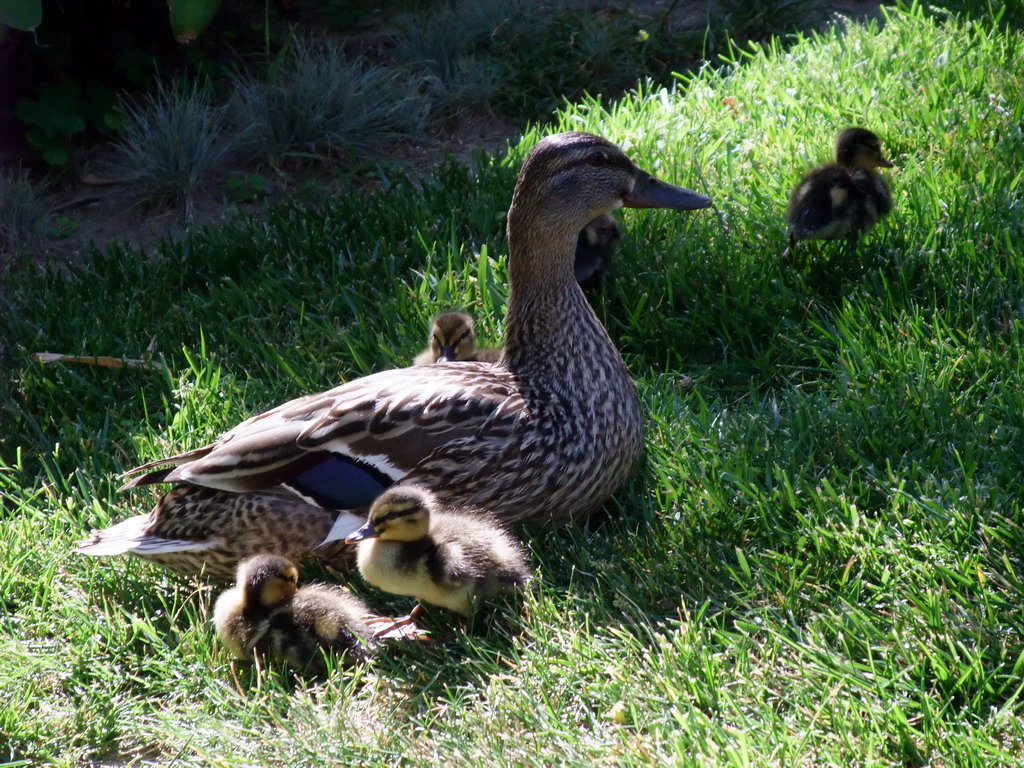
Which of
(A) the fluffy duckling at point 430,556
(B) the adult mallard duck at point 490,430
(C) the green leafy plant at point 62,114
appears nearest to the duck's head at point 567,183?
(B) the adult mallard duck at point 490,430

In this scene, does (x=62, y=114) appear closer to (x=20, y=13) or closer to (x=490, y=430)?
(x=20, y=13)

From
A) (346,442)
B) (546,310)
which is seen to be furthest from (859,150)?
(346,442)

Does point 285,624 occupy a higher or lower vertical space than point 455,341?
lower

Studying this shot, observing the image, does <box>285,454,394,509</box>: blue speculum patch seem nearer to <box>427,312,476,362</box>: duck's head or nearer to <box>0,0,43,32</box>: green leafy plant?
<box>427,312,476,362</box>: duck's head

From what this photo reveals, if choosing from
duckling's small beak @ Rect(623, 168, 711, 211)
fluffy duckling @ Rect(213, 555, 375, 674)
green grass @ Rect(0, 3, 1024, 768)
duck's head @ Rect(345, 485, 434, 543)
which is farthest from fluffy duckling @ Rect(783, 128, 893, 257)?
fluffy duckling @ Rect(213, 555, 375, 674)

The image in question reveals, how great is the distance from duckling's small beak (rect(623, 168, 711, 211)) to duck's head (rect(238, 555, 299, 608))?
170 centimetres

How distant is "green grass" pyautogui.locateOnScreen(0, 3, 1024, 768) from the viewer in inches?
111

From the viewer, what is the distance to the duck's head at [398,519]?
10.3 feet

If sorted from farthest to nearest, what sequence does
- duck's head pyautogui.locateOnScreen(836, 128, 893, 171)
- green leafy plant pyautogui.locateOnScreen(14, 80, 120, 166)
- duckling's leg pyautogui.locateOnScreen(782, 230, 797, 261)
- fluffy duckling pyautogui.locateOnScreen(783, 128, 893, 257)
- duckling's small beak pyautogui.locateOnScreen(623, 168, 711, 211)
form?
green leafy plant pyautogui.locateOnScreen(14, 80, 120, 166), duck's head pyautogui.locateOnScreen(836, 128, 893, 171), duckling's leg pyautogui.locateOnScreen(782, 230, 797, 261), fluffy duckling pyautogui.locateOnScreen(783, 128, 893, 257), duckling's small beak pyautogui.locateOnScreen(623, 168, 711, 211)

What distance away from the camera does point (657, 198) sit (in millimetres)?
3949

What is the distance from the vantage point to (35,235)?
230 inches

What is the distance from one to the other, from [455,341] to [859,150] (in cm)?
185

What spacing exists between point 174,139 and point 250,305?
1639mm

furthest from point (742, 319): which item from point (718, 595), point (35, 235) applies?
point (35, 235)
